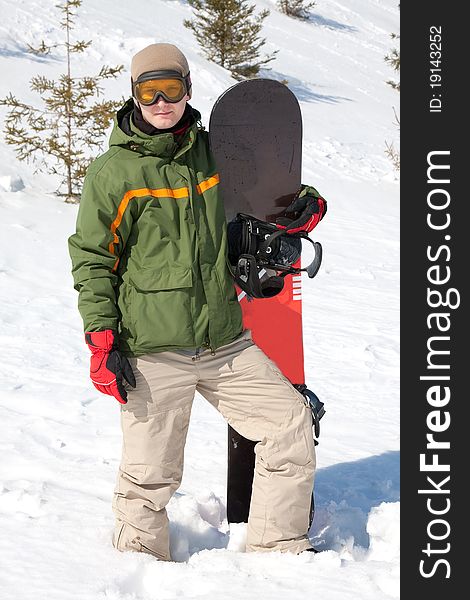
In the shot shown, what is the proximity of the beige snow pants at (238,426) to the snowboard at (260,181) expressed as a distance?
43 centimetres

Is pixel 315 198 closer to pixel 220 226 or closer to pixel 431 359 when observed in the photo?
pixel 220 226

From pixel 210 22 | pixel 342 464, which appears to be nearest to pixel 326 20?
pixel 210 22

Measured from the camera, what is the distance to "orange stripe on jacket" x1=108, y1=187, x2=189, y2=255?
7.79 ft

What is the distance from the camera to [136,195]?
2375 millimetres

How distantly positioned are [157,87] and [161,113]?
84 millimetres

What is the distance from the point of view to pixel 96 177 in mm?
2393

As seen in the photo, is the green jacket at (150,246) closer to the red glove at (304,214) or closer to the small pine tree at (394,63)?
the red glove at (304,214)

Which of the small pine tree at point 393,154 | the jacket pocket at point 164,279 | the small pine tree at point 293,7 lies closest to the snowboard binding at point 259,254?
the jacket pocket at point 164,279

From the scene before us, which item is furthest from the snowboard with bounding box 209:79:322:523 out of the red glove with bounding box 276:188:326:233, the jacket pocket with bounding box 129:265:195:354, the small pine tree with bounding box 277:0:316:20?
the small pine tree with bounding box 277:0:316:20

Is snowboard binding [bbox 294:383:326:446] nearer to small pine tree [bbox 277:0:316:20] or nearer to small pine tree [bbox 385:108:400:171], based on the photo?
small pine tree [bbox 385:108:400:171]

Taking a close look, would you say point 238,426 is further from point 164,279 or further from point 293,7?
point 293,7

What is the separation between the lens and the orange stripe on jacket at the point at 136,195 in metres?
2.38

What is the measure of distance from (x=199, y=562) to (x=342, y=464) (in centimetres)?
146

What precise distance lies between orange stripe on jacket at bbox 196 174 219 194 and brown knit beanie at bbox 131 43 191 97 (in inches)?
11.5
